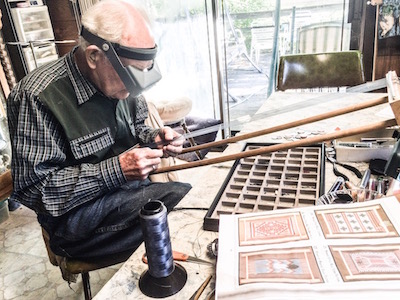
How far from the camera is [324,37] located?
313 centimetres

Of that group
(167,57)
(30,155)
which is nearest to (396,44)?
(167,57)

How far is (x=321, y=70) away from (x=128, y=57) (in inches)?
68.0

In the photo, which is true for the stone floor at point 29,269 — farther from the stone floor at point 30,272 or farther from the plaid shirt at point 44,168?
the plaid shirt at point 44,168

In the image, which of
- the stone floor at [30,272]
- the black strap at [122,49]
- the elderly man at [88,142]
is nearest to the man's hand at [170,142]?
the elderly man at [88,142]

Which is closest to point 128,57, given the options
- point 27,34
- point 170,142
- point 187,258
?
point 170,142

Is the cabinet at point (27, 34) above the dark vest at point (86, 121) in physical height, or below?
above

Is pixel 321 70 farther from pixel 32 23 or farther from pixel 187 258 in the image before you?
pixel 32 23

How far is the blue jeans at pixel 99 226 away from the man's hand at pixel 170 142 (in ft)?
0.67

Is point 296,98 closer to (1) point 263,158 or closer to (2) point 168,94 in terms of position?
(1) point 263,158

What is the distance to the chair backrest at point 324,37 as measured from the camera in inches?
121

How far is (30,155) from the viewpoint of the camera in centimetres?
104

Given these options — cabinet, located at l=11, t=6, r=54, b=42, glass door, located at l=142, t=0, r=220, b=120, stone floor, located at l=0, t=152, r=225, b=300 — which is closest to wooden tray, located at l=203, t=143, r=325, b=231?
stone floor, located at l=0, t=152, r=225, b=300

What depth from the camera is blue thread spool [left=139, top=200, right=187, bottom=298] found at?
69 cm

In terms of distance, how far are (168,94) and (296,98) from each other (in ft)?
5.03
